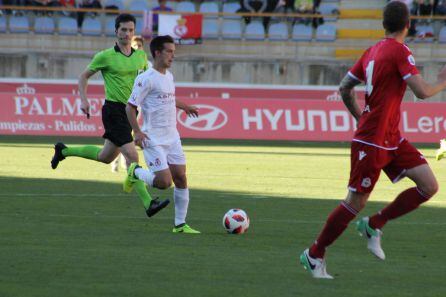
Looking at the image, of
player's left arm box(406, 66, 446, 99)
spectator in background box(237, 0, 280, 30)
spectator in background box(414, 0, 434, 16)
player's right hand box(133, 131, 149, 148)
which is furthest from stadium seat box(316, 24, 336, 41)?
player's left arm box(406, 66, 446, 99)

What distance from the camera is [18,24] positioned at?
1346 inches

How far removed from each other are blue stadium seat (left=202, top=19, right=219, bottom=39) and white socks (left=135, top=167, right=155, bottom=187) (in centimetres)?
2334

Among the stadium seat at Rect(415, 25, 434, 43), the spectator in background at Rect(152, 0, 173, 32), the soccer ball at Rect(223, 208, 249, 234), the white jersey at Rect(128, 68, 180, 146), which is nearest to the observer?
the white jersey at Rect(128, 68, 180, 146)

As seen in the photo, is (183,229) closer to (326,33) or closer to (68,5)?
(326,33)

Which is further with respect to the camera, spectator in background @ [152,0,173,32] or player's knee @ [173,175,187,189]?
spectator in background @ [152,0,173,32]

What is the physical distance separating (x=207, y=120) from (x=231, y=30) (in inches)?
311

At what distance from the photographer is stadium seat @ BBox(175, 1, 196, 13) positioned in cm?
3588

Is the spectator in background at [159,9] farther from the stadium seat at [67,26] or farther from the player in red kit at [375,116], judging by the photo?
the player in red kit at [375,116]

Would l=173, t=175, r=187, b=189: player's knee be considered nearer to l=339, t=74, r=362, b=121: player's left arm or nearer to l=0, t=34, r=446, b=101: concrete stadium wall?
l=339, t=74, r=362, b=121: player's left arm

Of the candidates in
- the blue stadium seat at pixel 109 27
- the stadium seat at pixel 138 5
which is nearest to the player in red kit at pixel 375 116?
the blue stadium seat at pixel 109 27

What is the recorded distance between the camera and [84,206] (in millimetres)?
12914

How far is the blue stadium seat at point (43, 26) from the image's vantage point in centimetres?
3422

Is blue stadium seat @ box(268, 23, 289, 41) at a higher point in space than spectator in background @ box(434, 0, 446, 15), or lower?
lower

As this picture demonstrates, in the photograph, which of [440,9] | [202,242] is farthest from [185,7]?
[202,242]
